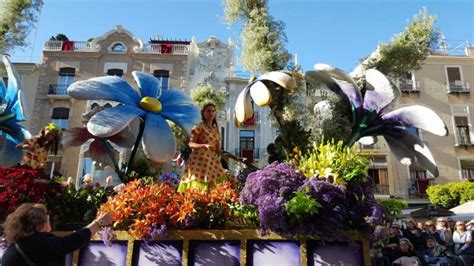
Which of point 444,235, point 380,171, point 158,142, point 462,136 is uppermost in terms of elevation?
point 462,136

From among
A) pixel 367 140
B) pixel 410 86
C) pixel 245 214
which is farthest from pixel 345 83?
pixel 410 86

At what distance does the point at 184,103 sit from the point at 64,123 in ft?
63.4

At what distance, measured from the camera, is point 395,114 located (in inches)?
210

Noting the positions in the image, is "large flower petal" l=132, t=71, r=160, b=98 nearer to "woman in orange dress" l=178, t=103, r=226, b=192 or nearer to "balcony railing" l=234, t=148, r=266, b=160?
"woman in orange dress" l=178, t=103, r=226, b=192

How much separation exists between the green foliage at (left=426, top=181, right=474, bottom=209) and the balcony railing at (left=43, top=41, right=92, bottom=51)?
20985mm

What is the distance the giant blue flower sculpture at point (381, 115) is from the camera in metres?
5.15

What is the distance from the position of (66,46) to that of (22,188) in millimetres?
22623

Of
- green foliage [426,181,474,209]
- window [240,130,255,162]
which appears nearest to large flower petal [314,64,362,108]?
window [240,130,255,162]

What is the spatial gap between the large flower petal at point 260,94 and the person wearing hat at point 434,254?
3314 mm

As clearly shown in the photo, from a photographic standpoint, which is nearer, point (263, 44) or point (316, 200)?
point (316, 200)

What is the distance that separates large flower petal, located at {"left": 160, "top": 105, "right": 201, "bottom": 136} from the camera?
18.5 ft

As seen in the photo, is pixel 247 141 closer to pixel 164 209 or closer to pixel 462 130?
pixel 462 130

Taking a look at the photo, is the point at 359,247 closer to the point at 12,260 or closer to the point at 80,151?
the point at 12,260

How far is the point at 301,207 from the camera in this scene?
339cm
